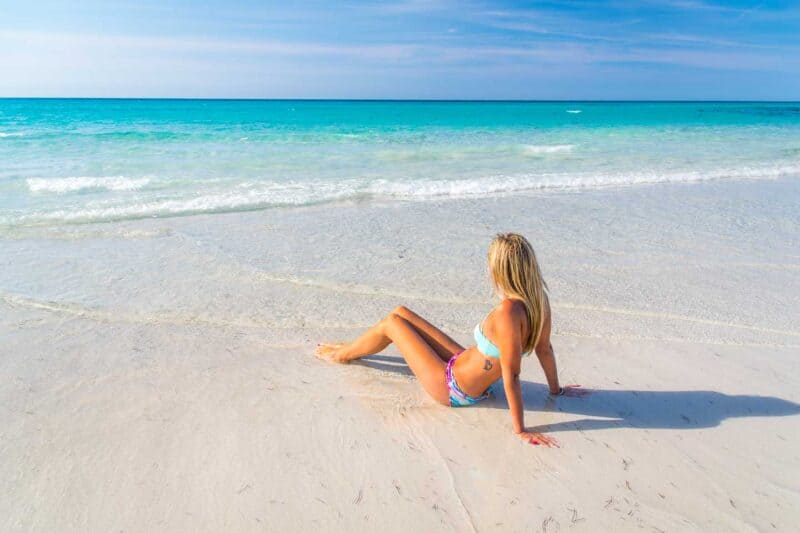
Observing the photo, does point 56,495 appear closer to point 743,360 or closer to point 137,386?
point 137,386

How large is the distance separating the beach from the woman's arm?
4.6 inches

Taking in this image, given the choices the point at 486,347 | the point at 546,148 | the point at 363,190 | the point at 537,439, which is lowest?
the point at 537,439

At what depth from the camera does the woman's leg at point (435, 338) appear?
365cm

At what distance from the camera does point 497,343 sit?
126 inches

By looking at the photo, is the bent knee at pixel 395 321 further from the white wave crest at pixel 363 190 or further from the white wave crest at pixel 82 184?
the white wave crest at pixel 82 184

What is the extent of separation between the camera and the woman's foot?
4035mm

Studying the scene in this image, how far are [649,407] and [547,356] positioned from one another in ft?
2.38

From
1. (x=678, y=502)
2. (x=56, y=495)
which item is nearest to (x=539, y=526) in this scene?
(x=678, y=502)

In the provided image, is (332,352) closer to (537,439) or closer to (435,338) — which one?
(435,338)

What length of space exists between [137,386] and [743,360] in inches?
163

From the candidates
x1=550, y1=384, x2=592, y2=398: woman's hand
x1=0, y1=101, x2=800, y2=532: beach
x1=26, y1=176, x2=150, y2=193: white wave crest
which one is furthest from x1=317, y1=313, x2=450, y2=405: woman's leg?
x1=26, y1=176, x2=150, y2=193: white wave crest

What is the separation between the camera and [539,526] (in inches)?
101

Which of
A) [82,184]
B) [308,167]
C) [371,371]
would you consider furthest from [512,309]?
[308,167]

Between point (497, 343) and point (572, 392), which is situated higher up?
point (497, 343)
